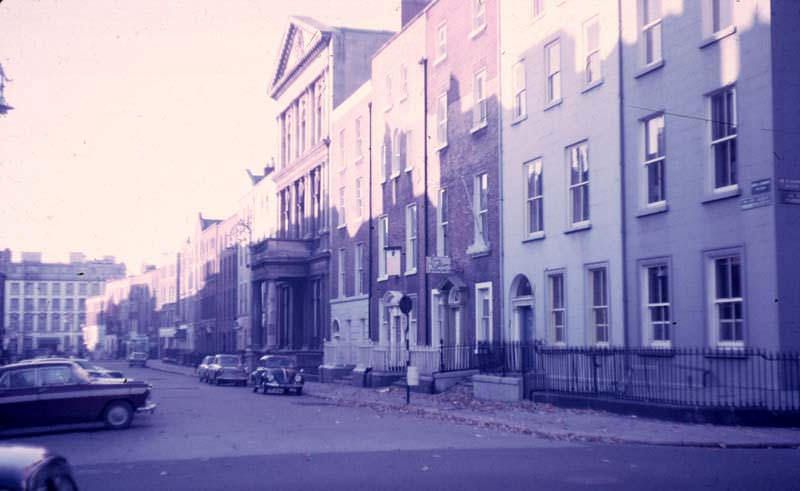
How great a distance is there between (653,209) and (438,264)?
1095 centimetres

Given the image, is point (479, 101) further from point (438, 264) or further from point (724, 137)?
point (724, 137)

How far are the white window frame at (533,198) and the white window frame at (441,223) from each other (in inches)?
243

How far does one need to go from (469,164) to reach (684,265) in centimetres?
1270

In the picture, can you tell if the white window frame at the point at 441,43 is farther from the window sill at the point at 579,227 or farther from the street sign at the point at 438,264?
the window sill at the point at 579,227

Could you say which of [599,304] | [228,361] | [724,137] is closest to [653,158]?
[724,137]

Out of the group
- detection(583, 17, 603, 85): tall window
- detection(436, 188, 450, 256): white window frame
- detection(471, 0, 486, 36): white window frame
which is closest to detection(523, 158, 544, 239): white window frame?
detection(583, 17, 603, 85): tall window

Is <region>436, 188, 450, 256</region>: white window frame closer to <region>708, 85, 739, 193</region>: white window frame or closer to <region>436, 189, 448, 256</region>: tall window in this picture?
<region>436, 189, 448, 256</region>: tall window

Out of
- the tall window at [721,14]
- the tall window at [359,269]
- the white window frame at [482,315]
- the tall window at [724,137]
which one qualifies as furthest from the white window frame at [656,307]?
the tall window at [359,269]

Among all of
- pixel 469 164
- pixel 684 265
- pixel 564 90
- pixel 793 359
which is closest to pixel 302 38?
pixel 469 164

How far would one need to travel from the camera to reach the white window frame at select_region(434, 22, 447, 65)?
36.9 meters

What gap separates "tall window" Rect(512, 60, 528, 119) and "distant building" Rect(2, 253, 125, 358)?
367 ft

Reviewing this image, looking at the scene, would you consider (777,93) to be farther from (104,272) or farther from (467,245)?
(104,272)

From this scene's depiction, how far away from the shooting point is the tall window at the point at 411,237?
3934 centimetres

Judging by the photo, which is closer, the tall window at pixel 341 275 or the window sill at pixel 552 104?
the window sill at pixel 552 104
